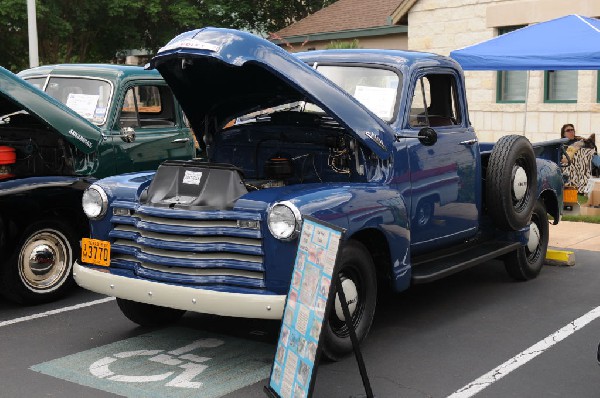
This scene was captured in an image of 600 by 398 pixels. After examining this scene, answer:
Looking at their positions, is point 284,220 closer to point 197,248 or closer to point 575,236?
point 197,248

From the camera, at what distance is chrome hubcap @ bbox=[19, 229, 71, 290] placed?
22.4ft

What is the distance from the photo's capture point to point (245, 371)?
5.25m

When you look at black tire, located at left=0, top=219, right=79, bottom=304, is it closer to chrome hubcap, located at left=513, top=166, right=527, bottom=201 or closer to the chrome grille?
the chrome grille

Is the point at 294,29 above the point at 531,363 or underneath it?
above

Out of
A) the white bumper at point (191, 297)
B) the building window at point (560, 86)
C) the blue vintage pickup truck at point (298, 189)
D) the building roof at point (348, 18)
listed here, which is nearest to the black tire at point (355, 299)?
the blue vintage pickup truck at point (298, 189)

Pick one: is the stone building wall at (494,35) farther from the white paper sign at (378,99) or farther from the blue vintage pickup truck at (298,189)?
the white paper sign at (378,99)

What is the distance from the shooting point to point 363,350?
570 centimetres

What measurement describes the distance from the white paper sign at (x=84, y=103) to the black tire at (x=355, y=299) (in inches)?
142

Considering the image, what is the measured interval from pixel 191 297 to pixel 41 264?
8.20ft

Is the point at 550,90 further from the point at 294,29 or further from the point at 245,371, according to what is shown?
the point at 245,371

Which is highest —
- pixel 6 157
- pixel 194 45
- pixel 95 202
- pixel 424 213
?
pixel 194 45

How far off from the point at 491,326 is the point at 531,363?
35.2 inches

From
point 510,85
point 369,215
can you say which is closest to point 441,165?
point 369,215

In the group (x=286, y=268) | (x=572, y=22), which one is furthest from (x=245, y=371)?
(x=572, y=22)
